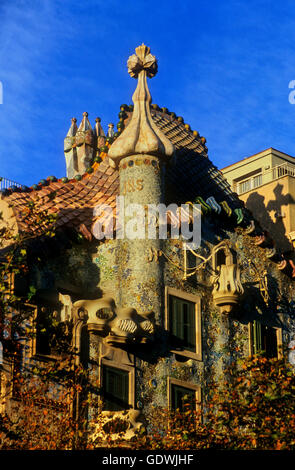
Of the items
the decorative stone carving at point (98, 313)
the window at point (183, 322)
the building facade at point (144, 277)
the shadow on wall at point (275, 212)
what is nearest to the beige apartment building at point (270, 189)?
the shadow on wall at point (275, 212)

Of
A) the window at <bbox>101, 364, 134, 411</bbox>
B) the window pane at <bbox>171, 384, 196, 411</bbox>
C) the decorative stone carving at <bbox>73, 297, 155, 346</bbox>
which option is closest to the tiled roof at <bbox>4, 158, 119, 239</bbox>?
the decorative stone carving at <bbox>73, 297, 155, 346</bbox>

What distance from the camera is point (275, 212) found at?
3791 centimetres

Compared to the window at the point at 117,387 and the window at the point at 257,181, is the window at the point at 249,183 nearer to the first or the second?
the window at the point at 257,181

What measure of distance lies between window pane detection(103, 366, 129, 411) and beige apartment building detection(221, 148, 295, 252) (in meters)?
10.5

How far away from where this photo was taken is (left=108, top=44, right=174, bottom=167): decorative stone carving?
30312 mm

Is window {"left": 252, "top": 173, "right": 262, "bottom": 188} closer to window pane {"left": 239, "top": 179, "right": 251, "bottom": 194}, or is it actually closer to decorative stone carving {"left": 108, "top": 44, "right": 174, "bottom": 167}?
window pane {"left": 239, "top": 179, "right": 251, "bottom": 194}

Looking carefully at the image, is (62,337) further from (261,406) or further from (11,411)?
(261,406)

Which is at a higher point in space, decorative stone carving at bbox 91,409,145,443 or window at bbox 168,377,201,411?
window at bbox 168,377,201,411

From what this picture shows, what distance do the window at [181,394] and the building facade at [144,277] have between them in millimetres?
38

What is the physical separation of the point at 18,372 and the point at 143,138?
775 cm

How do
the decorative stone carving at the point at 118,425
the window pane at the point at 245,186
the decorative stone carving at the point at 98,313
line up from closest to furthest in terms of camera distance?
the decorative stone carving at the point at 118,425
the decorative stone carving at the point at 98,313
the window pane at the point at 245,186

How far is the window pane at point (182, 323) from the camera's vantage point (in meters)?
29.3

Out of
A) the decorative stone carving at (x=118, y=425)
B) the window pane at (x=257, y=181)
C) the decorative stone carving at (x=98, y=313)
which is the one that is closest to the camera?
the decorative stone carving at (x=118, y=425)
